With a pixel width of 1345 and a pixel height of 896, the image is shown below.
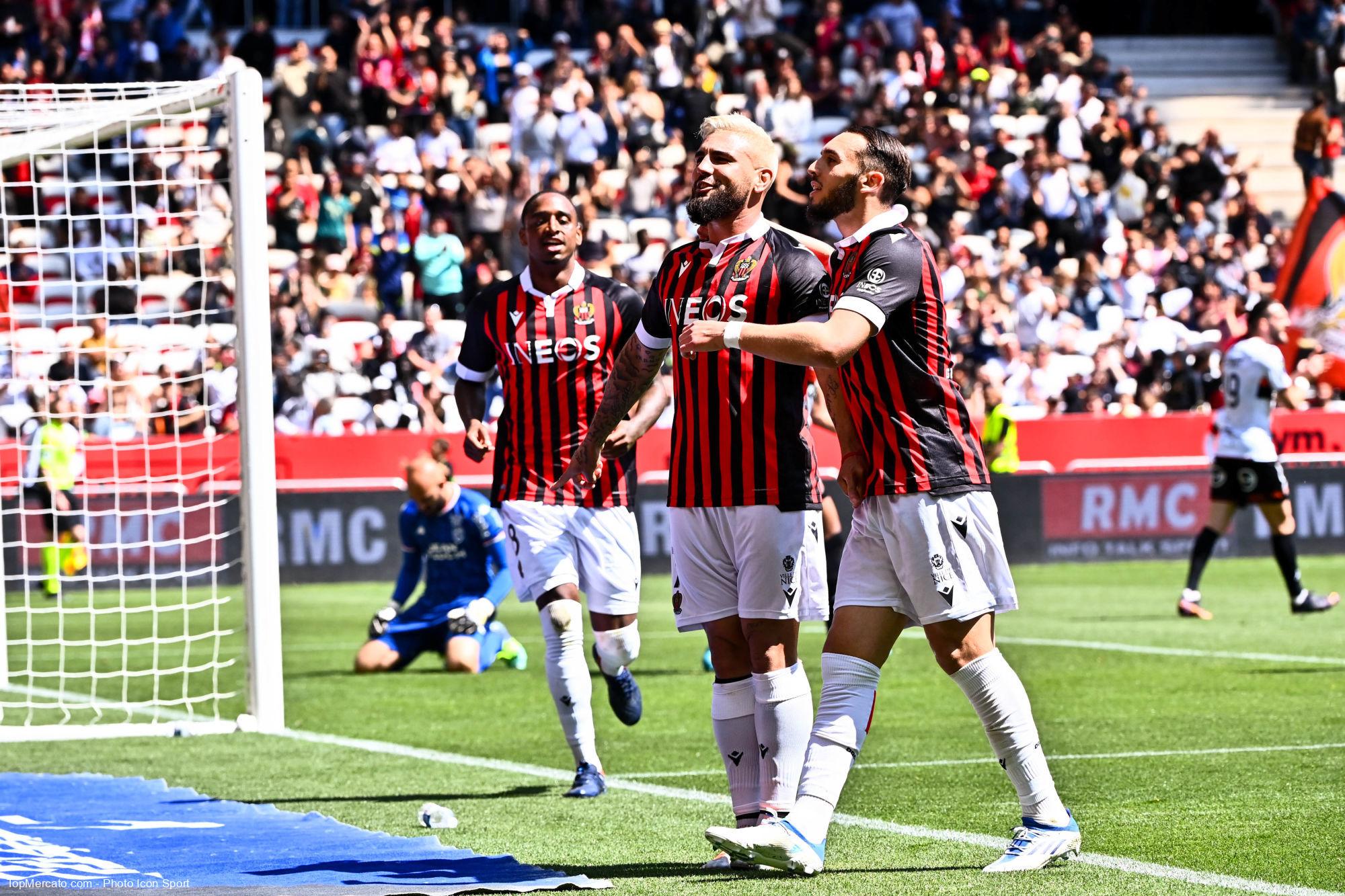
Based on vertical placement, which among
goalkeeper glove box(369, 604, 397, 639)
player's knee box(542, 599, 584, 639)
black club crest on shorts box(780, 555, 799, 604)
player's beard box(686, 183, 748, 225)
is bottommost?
goalkeeper glove box(369, 604, 397, 639)

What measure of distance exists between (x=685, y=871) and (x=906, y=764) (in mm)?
2568

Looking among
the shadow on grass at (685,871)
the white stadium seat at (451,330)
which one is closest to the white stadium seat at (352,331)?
the white stadium seat at (451,330)

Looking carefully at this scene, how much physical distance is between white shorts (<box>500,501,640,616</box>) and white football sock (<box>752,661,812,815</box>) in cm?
189

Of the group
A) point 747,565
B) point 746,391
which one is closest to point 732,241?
point 746,391

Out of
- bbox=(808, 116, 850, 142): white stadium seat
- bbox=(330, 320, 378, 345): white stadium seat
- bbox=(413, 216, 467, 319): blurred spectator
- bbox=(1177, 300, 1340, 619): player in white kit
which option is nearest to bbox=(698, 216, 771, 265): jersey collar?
bbox=(1177, 300, 1340, 619): player in white kit

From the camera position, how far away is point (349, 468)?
2033cm

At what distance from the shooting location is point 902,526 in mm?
5723

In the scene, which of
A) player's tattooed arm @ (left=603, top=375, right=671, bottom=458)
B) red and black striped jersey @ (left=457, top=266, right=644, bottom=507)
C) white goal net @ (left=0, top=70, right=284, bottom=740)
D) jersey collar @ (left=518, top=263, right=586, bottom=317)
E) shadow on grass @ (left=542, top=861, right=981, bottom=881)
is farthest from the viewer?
white goal net @ (left=0, top=70, right=284, bottom=740)

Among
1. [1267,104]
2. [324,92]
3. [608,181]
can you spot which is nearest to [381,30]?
[324,92]

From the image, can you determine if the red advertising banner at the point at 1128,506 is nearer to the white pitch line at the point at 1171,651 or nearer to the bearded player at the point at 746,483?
the white pitch line at the point at 1171,651

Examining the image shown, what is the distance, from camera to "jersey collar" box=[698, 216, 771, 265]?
6180mm

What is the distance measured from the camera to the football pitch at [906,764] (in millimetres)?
5953

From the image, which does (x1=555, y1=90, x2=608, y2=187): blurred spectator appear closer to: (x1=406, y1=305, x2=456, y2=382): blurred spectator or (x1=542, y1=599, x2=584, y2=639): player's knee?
(x1=406, y1=305, x2=456, y2=382): blurred spectator

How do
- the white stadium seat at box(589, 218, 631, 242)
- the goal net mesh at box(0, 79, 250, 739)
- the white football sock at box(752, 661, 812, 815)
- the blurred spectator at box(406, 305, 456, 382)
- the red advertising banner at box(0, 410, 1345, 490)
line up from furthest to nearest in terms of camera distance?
the white stadium seat at box(589, 218, 631, 242)
the blurred spectator at box(406, 305, 456, 382)
the red advertising banner at box(0, 410, 1345, 490)
the goal net mesh at box(0, 79, 250, 739)
the white football sock at box(752, 661, 812, 815)
